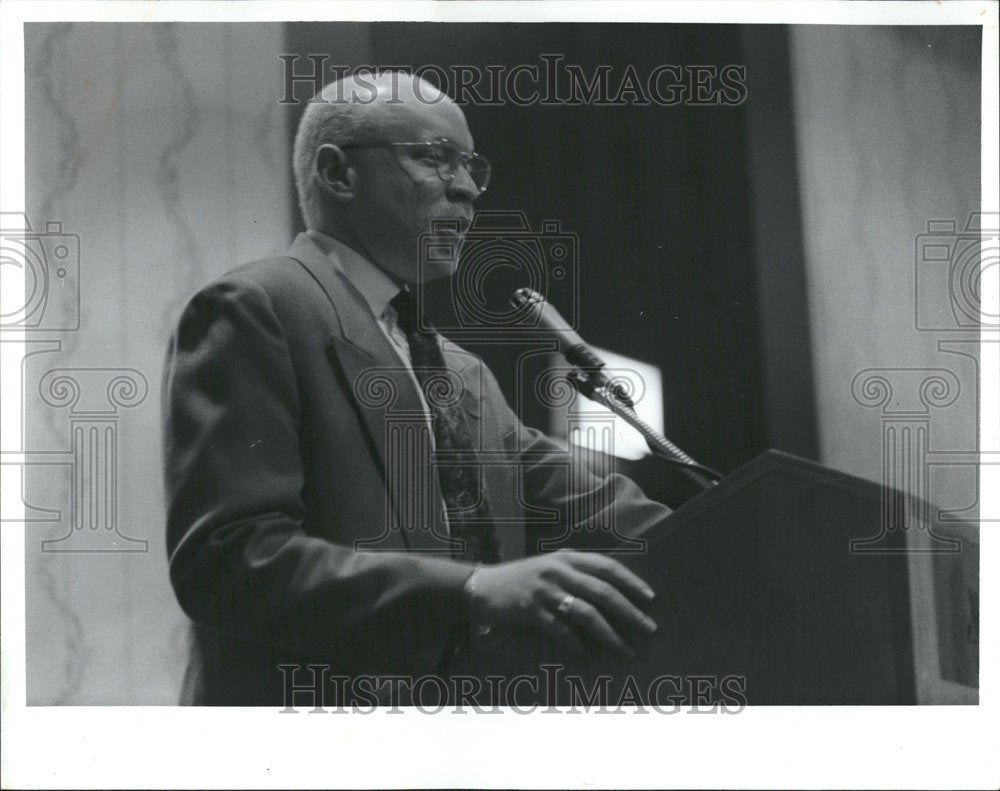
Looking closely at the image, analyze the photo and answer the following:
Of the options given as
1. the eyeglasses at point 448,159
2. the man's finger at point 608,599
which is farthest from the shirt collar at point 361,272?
the man's finger at point 608,599

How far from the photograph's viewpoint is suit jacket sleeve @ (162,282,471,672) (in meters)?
2.99

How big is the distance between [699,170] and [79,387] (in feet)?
5.84

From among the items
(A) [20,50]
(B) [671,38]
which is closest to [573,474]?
(B) [671,38]

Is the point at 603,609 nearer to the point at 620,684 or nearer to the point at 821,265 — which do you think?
the point at 620,684

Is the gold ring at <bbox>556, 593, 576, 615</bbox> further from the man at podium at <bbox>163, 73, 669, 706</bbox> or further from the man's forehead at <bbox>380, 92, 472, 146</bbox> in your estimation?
the man's forehead at <bbox>380, 92, 472, 146</bbox>

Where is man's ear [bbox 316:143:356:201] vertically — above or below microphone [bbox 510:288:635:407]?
above

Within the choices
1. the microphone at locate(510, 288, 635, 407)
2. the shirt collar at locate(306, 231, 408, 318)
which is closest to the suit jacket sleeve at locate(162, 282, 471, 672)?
the shirt collar at locate(306, 231, 408, 318)

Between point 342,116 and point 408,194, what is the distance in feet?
0.91

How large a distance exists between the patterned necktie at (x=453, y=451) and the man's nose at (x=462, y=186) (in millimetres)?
295

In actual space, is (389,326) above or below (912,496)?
above

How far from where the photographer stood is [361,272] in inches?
122

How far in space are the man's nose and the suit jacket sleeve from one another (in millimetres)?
572

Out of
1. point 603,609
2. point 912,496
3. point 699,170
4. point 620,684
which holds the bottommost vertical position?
point 620,684

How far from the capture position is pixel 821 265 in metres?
3.14
